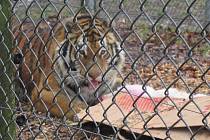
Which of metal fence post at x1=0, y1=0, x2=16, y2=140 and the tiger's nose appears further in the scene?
the tiger's nose

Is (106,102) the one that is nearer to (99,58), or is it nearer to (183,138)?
(99,58)

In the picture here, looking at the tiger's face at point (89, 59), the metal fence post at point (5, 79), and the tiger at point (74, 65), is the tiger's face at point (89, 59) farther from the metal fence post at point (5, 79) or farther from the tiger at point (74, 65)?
the metal fence post at point (5, 79)

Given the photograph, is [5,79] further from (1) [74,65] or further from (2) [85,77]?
(1) [74,65]

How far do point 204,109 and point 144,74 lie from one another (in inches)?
108

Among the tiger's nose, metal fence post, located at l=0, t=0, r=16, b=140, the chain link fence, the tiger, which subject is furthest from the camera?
the tiger

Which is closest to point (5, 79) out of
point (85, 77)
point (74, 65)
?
point (85, 77)

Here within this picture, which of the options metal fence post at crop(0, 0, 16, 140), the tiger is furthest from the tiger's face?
metal fence post at crop(0, 0, 16, 140)

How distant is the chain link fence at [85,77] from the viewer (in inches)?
93.9

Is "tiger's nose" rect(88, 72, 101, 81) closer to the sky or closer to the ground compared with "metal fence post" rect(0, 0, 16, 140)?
closer to the ground

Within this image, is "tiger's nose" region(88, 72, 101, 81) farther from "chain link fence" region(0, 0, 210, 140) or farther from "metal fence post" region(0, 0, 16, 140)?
"metal fence post" region(0, 0, 16, 140)

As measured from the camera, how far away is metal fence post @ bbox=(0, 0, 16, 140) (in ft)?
10.6

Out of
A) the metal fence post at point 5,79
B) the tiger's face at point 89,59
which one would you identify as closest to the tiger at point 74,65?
the tiger's face at point 89,59

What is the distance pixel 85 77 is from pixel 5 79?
754 millimetres

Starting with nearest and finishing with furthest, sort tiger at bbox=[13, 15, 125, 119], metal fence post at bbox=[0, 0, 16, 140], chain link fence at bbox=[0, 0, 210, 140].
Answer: chain link fence at bbox=[0, 0, 210, 140] < metal fence post at bbox=[0, 0, 16, 140] < tiger at bbox=[13, 15, 125, 119]
